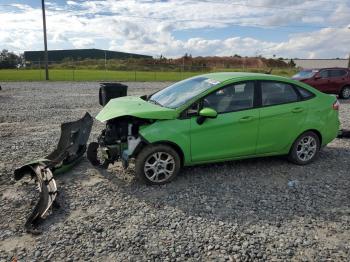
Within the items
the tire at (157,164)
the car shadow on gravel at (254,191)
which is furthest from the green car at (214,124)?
the car shadow on gravel at (254,191)

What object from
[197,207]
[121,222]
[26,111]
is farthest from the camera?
[26,111]

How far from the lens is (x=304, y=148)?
642 centimetres

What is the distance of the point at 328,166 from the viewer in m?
6.47

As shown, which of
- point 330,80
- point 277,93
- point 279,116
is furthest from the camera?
point 330,80

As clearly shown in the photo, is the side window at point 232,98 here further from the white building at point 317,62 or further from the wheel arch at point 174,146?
the white building at point 317,62

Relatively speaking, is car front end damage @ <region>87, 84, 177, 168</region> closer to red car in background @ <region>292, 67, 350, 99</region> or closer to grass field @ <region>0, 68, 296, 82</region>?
red car in background @ <region>292, 67, 350, 99</region>

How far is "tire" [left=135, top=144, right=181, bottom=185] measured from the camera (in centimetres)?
529

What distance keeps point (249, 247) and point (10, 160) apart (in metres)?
4.83

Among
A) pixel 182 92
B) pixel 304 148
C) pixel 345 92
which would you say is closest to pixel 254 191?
pixel 304 148

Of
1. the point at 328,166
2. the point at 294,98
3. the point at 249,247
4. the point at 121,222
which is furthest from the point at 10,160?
the point at 328,166

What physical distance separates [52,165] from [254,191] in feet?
10.5

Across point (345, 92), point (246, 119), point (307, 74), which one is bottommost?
point (246, 119)

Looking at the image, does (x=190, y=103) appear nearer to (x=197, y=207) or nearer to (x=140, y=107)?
(x=140, y=107)

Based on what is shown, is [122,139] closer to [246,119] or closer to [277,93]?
[246,119]
